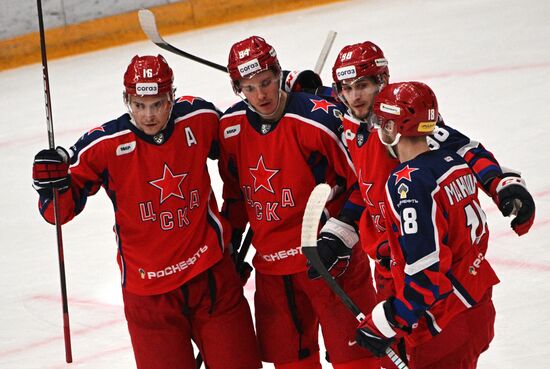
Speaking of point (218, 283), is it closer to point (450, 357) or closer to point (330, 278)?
point (330, 278)

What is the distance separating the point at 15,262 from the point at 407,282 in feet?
10.4

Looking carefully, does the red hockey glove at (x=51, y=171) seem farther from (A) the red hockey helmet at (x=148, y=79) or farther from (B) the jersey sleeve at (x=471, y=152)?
(B) the jersey sleeve at (x=471, y=152)

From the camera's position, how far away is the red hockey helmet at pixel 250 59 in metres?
3.30

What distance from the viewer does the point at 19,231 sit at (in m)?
5.91

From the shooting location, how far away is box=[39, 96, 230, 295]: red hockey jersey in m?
3.38

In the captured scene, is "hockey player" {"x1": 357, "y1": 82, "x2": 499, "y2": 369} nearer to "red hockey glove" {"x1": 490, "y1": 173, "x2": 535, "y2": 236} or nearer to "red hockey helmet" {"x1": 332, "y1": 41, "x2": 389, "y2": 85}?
"red hockey glove" {"x1": 490, "y1": 173, "x2": 535, "y2": 236}

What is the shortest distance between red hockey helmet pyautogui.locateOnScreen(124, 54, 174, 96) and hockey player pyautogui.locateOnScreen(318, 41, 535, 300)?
509 millimetres

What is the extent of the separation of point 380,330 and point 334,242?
50 centimetres

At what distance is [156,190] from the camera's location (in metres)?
3.40

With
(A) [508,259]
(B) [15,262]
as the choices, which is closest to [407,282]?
(A) [508,259]

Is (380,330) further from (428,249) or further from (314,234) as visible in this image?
(314,234)

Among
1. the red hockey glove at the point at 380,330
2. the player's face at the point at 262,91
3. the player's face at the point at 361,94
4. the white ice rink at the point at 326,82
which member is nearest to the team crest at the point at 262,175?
the player's face at the point at 262,91

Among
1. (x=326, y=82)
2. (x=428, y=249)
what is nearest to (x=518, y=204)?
(x=428, y=249)

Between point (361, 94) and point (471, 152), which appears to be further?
point (361, 94)
